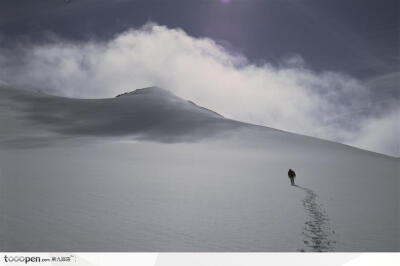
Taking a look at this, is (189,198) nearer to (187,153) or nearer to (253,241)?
(253,241)

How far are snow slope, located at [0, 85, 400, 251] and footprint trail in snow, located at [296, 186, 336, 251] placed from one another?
0.03m

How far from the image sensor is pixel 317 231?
980 centimetres

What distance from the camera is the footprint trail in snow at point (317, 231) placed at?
8.66m

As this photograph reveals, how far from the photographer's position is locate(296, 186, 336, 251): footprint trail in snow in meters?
8.66

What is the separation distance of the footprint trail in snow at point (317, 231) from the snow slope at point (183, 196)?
0.11ft
